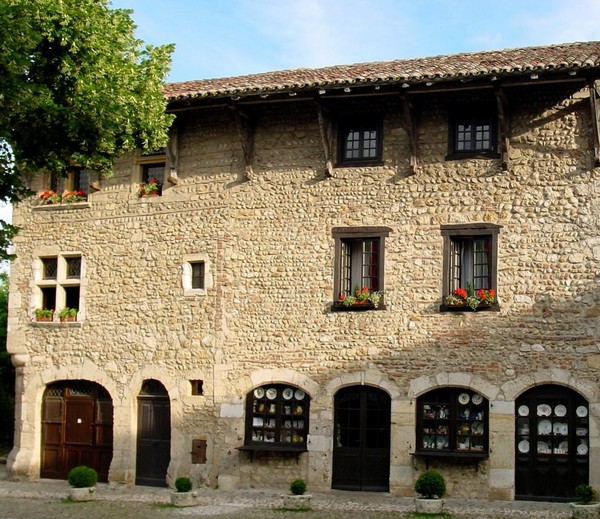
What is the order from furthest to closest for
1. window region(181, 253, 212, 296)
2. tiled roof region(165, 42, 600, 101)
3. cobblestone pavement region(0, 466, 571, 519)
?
1. window region(181, 253, 212, 296)
2. tiled roof region(165, 42, 600, 101)
3. cobblestone pavement region(0, 466, 571, 519)

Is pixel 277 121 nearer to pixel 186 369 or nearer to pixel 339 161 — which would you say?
pixel 339 161

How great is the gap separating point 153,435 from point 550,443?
7.62 m

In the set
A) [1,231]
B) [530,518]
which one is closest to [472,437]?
[530,518]

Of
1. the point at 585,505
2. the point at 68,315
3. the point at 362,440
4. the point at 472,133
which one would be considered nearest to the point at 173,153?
the point at 68,315

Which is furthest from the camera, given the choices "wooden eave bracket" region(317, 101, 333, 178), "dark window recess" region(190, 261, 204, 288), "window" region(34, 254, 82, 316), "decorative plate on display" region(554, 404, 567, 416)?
"window" region(34, 254, 82, 316)

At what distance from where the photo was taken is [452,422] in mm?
19156

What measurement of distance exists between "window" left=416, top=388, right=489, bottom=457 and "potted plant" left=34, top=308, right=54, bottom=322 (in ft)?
26.1

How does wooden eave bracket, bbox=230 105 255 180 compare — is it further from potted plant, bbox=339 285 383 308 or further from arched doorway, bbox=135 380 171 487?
arched doorway, bbox=135 380 171 487

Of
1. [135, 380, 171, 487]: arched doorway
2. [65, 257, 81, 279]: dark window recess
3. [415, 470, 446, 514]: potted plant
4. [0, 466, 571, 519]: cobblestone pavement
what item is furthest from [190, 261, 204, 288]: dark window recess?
[415, 470, 446, 514]: potted plant

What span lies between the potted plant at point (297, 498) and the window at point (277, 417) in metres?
1.93

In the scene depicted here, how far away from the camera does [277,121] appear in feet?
68.7

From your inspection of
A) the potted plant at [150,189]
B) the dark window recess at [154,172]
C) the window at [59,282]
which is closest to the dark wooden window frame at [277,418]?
the window at [59,282]

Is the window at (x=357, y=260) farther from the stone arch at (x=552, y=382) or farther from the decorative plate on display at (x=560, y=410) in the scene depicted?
the decorative plate on display at (x=560, y=410)

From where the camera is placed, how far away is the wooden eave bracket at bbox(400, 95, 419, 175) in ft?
63.7
